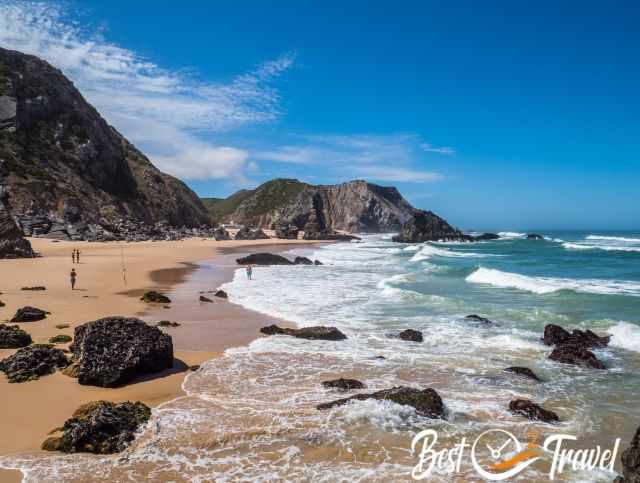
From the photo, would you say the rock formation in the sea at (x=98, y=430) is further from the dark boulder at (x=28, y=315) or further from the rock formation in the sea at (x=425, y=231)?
the rock formation in the sea at (x=425, y=231)

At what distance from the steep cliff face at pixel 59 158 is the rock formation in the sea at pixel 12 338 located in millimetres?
49118

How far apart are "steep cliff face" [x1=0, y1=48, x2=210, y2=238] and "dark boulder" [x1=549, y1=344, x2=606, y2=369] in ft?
191

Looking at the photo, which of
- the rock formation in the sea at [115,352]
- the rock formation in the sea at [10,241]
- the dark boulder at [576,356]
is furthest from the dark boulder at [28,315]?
the rock formation in the sea at [10,241]

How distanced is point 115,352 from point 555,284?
25.9 metres

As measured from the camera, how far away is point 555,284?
2669cm

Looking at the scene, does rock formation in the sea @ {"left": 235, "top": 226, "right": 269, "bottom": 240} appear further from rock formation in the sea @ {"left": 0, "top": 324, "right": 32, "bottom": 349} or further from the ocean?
rock formation in the sea @ {"left": 0, "top": 324, "right": 32, "bottom": 349}

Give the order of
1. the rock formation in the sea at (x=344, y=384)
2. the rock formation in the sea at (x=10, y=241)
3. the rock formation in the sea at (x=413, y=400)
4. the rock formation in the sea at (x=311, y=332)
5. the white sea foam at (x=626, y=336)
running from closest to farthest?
the rock formation in the sea at (x=413, y=400), the rock formation in the sea at (x=344, y=384), the rock formation in the sea at (x=311, y=332), the white sea foam at (x=626, y=336), the rock formation in the sea at (x=10, y=241)

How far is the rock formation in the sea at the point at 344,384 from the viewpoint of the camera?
Answer: 9.18 m

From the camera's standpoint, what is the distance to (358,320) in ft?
54.1

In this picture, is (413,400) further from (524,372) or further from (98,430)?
(98,430)

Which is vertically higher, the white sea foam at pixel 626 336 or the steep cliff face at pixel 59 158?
the steep cliff face at pixel 59 158

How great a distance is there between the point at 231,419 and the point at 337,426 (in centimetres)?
186

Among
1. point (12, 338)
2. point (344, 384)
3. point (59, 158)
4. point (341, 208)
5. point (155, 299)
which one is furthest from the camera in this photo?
point (341, 208)

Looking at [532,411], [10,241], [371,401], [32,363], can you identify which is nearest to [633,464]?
[532,411]
